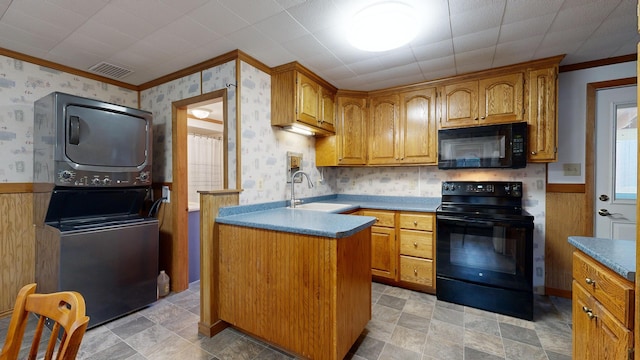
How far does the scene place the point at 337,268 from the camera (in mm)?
1498

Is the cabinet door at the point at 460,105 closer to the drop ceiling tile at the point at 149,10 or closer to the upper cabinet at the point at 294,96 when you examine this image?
the upper cabinet at the point at 294,96

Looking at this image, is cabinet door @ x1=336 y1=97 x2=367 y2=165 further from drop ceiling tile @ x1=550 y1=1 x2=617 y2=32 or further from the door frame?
the door frame

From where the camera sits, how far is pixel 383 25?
169 cm

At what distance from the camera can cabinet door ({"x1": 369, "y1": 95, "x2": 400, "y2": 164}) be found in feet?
10.1

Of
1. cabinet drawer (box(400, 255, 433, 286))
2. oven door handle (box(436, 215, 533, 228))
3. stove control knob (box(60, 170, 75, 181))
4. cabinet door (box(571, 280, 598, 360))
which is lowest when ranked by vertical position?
cabinet drawer (box(400, 255, 433, 286))

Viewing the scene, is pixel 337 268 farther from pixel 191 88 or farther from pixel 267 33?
pixel 191 88

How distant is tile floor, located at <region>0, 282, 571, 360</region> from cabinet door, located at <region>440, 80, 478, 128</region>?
5.98 ft

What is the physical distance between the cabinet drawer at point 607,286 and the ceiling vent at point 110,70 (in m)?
3.71

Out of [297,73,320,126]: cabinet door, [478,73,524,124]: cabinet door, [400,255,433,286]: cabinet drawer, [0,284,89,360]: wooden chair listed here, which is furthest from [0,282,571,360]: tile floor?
[297,73,320,126]: cabinet door

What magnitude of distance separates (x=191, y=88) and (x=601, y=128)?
391 centimetres

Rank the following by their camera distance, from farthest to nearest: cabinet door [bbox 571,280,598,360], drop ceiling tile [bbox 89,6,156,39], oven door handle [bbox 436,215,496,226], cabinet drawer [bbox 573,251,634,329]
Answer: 1. oven door handle [bbox 436,215,496,226]
2. drop ceiling tile [bbox 89,6,156,39]
3. cabinet door [bbox 571,280,598,360]
4. cabinet drawer [bbox 573,251,634,329]

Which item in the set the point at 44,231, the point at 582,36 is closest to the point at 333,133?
the point at 582,36

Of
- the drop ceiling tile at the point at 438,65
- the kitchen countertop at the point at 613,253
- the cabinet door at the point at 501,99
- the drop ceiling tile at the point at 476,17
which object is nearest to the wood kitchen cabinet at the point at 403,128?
the drop ceiling tile at the point at 438,65

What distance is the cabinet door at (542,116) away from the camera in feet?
7.70
